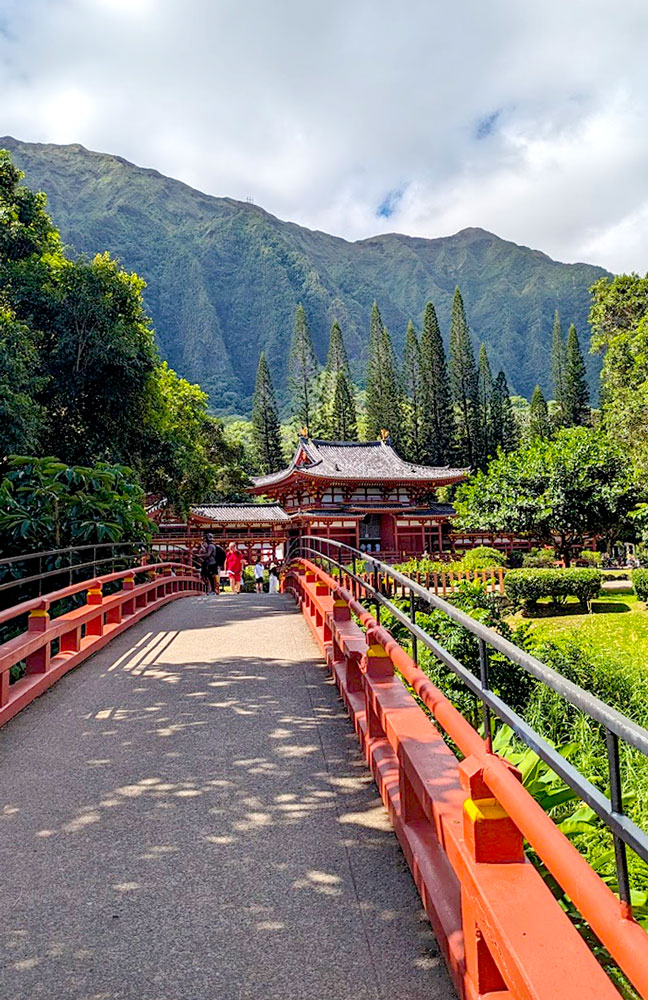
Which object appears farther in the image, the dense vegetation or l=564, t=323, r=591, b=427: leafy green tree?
l=564, t=323, r=591, b=427: leafy green tree

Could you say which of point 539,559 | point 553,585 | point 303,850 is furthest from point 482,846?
point 539,559

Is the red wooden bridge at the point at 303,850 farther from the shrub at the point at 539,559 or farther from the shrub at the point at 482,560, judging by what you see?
the shrub at the point at 539,559

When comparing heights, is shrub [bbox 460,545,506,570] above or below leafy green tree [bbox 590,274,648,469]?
below

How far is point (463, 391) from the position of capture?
213 feet

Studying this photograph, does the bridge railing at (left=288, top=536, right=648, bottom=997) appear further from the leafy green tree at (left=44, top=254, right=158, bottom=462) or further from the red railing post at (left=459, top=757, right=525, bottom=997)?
the leafy green tree at (left=44, top=254, right=158, bottom=462)

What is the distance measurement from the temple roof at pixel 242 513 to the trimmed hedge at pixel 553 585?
1915 centimetres

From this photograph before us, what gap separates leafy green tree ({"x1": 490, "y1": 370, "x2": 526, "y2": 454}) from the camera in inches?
2544

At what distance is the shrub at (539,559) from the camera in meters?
30.5

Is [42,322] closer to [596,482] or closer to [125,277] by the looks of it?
[125,277]

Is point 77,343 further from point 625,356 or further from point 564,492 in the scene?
point 625,356

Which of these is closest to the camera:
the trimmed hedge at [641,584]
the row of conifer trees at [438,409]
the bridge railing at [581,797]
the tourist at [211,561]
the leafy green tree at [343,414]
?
the bridge railing at [581,797]

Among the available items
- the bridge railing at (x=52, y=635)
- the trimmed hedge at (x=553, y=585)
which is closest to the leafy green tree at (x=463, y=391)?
the trimmed hedge at (x=553, y=585)

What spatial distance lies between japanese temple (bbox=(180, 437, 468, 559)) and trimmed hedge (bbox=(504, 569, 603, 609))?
46.1 feet

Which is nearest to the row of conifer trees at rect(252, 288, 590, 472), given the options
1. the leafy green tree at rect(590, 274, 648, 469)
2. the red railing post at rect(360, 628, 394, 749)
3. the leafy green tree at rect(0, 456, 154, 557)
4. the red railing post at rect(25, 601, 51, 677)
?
the leafy green tree at rect(590, 274, 648, 469)
